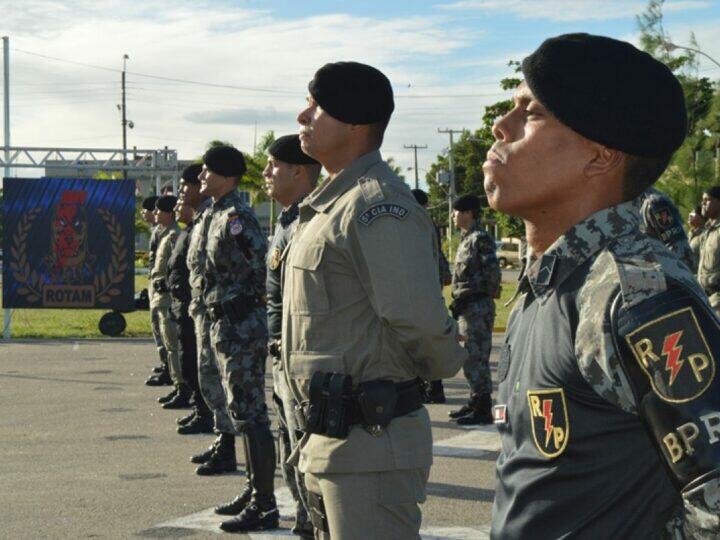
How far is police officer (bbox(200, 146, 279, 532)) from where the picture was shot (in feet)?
21.2

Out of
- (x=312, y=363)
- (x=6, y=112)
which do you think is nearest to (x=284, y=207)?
(x=312, y=363)

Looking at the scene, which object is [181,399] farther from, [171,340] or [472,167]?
[472,167]

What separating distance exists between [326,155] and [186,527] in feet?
10.4

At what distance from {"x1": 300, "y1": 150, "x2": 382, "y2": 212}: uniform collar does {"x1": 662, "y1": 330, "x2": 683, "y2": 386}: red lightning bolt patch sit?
2213 mm

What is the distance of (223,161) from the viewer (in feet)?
24.1

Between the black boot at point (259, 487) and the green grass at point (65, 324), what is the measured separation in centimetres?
1329

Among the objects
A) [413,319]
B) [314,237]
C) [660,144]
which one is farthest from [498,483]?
[314,237]

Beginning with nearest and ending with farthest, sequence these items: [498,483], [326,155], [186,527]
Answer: [498,483], [326,155], [186,527]

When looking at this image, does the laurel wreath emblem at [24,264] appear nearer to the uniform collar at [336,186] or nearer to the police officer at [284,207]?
the police officer at [284,207]

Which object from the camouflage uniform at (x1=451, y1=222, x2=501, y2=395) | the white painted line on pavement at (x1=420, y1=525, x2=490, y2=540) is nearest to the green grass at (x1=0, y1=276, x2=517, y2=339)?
the camouflage uniform at (x1=451, y1=222, x2=501, y2=395)

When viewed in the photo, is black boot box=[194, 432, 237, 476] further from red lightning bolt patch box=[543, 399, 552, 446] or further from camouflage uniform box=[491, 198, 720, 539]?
red lightning bolt patch box=[543, 399, 552, 446]

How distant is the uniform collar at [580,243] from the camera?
1925 millimetres

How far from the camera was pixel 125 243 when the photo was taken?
58.9 ft

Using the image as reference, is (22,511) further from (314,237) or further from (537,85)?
(537,85)
